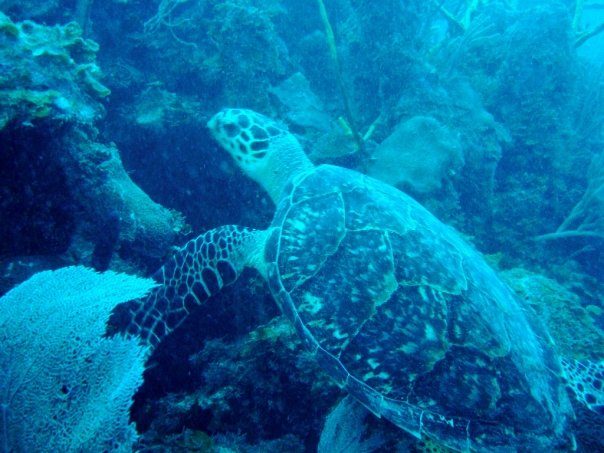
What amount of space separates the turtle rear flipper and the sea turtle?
0.6 inches

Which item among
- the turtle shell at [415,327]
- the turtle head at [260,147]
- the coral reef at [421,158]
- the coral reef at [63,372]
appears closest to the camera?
the coral reef at [63,372]

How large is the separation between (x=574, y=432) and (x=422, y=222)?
1.56m

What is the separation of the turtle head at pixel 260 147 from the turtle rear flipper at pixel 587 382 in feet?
8.85

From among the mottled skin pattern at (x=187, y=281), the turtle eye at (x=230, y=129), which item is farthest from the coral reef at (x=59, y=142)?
the turtle eye at (x=230, y=129)

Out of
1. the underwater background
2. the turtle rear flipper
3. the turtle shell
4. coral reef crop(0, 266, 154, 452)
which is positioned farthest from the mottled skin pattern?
the turtle rear flipper

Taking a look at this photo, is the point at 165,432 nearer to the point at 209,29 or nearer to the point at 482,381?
the point at 482,381

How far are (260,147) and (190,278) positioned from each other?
1592mm

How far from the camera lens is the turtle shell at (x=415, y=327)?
188 cm

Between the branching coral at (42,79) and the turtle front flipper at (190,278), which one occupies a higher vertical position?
the branching coral at (42,79)

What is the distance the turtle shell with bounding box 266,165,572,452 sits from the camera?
1.88 meters

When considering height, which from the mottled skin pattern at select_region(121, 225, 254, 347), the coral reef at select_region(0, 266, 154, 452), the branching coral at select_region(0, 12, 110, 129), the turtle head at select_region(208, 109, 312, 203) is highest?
the branching coral at select_region(0, 12, 110, 129)

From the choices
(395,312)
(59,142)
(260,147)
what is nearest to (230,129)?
(260,147)

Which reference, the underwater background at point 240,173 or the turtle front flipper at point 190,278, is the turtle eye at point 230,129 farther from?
the turtle front flipper at point 190,278

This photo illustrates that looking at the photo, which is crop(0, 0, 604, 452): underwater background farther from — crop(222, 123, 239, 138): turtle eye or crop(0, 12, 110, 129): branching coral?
crop(222, 123, 239, 138): turtle eye
